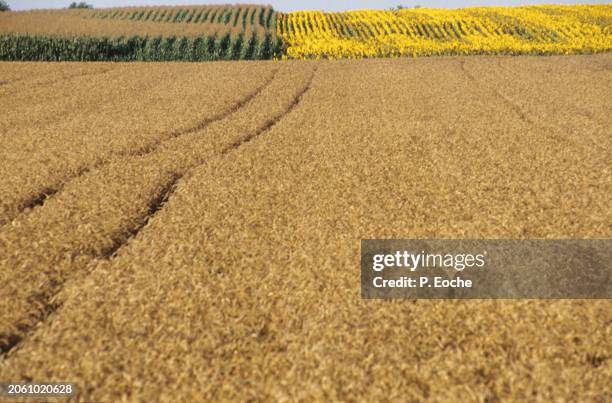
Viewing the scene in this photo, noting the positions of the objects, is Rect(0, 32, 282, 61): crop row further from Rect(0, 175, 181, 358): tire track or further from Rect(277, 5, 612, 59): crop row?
Rect(0, 175, 181, 358): tire track

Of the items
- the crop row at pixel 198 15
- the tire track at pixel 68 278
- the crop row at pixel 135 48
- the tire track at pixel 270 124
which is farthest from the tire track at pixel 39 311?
the crop row at pixel 198 15

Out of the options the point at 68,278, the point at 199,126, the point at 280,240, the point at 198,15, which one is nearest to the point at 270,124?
the point at 199,126

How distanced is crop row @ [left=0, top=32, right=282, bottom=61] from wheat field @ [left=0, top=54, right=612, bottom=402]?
51.6 ft

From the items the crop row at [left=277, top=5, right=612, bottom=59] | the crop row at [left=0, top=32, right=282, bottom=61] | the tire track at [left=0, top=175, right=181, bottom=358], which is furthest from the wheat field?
the crop row at [left=0, top=32, right=282, bottom=61]

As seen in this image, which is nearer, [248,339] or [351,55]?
[248,339]

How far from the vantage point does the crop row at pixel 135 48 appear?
968 inches

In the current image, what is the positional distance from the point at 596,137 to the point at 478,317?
20.2 ft

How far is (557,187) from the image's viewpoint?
5.70m

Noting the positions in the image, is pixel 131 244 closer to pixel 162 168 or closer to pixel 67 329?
pixel 67 329

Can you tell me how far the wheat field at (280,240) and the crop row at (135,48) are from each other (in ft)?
51.6

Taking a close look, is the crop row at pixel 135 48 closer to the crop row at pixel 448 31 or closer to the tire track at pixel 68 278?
the crop row at pixel 448 31

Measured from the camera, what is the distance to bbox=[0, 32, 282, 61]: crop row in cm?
2458

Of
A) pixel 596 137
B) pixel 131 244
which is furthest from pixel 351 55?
pixel 131 244

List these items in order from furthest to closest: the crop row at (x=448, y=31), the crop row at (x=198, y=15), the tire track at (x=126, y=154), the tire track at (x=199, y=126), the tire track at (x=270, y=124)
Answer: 1. the crop row at (x=198, y=15)
2. the crop row at (x=448, y=31)
3. the tire track at (x=270, y=124)
4. the tire track at (x=199, y=126)
5. the tire track at (x=126, y=154)
